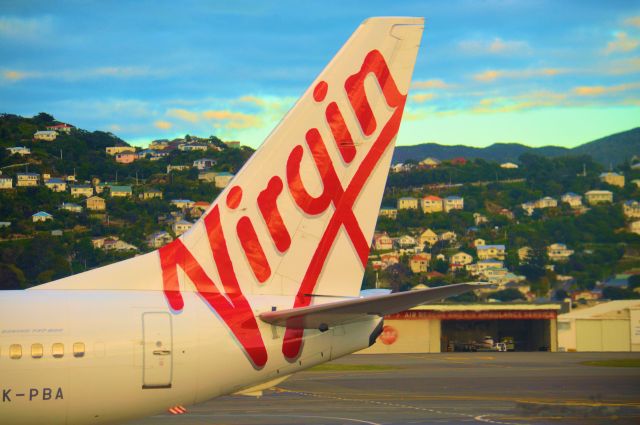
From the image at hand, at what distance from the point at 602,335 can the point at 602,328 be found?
2.36 feet

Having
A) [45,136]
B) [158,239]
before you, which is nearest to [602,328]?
[158,239]

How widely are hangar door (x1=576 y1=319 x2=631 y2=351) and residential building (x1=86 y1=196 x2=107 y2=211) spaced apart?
61309 millimetres

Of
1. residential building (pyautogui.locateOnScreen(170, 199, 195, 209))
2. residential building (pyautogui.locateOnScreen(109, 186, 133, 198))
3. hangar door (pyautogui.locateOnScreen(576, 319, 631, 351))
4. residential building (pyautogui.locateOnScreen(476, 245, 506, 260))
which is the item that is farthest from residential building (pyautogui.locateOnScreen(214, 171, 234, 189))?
hangar door (pyautogui.locateOnScreen(576, 319, 631, 351))

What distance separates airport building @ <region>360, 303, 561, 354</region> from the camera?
79875 millimetres

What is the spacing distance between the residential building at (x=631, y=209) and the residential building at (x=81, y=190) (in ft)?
330

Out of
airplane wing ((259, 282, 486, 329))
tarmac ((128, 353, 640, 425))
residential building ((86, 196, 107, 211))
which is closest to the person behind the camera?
airplane wing ((259, 282, 486, 329))

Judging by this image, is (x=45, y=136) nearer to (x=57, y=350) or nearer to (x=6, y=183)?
(x=6, y=183)

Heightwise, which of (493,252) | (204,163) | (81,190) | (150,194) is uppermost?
(204,163)

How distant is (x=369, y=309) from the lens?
1537 centimetres

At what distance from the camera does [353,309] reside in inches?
600

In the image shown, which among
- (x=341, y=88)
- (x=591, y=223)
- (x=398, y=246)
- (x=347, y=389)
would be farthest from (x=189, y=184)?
(x=341, y=88)

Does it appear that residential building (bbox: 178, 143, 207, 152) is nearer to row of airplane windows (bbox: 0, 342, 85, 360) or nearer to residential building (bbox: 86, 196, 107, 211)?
residential building (bbox: 86, 196, 107, 211)

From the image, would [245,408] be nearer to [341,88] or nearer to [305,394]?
[305,394]

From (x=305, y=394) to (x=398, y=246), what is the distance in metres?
156
